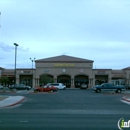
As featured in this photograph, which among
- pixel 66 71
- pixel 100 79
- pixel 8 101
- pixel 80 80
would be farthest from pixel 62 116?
pixel 100 79

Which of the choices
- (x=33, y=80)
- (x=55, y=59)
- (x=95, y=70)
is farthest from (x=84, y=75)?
(x=33, y=80)

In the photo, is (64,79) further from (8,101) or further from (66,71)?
(8,101)

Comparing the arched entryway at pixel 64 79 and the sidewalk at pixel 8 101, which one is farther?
the arched entryway at pixel 64 79

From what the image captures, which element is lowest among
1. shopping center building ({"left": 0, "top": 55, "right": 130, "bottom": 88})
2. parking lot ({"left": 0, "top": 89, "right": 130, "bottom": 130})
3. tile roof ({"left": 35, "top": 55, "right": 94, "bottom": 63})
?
parking lot ({"left": 0, "top": 89, "right": 130, "bottom": 130})

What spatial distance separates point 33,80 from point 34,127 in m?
74.2

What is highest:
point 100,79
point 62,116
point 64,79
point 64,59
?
point 64,59

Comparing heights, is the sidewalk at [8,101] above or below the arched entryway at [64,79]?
below

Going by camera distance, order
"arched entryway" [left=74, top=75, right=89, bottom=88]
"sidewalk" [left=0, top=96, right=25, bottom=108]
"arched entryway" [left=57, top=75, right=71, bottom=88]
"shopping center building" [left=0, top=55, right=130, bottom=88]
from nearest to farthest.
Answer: "sidewalk" [left=0, top=96, right=25, bottom=108], "shopping center building" [left=0, top=55, right=130, bottom=88], "arched entryway" [left=57, top=75, right=71, bottom=88], "arched entryway" [left=74, top=75, right=89, bottom=88]

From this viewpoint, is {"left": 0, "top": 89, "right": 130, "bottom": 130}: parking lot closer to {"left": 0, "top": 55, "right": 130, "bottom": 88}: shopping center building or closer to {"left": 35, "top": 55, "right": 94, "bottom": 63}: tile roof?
{"left": 0, "top": 55, "right": 130, "bottom": 88}: shopping center building

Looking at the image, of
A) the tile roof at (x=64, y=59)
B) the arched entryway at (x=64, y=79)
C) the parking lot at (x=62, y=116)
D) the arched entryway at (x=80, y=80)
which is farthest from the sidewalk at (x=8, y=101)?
the arched entryway at (x=80, y=80)

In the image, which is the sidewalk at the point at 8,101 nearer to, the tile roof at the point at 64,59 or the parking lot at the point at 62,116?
the parking lot at the point at 62,116

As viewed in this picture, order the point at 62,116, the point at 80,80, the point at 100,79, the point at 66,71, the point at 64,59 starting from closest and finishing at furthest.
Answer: the point at 62,116
the point at 66,71
the point at 64,59
the point at 80,80
the point at 100,79

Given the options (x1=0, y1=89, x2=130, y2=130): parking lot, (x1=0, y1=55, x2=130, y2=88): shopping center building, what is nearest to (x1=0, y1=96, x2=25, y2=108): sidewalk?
(x1=0, y1=89, x2=130, y2=130): parking lot

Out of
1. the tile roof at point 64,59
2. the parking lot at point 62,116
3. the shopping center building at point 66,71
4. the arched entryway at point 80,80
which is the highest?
the tile roof at point 64,59
